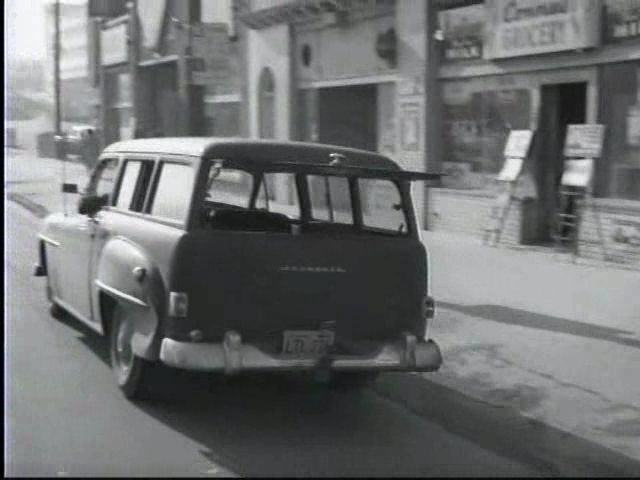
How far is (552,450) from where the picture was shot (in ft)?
17.3

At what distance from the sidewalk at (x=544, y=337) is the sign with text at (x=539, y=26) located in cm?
275

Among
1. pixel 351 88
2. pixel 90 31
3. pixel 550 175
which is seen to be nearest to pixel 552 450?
pixel 550 175

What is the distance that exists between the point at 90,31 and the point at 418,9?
950 inches

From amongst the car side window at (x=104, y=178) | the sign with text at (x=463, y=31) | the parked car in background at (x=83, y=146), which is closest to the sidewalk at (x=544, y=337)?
the car side window at (x=104, y=178)

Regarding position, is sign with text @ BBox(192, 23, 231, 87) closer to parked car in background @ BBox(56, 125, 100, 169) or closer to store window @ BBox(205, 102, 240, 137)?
store window @ BBox(205, 102, 240, 137)

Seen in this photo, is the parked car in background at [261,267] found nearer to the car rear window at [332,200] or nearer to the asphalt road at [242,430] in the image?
the car rear window at [332,200]

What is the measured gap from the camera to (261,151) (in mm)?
5805

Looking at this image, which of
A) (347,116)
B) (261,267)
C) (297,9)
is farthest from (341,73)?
(261,267)

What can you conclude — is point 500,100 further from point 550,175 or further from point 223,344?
point 223,344

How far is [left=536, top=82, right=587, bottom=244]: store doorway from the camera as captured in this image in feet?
42.8

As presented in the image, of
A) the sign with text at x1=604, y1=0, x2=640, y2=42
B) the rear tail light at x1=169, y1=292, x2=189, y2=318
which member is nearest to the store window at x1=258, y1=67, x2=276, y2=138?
the sign with text at x1=604, y1=0, x2=640, y2=42

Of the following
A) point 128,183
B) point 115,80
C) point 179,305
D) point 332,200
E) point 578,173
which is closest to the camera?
point 179,305

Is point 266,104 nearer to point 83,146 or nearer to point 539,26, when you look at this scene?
point 539,26

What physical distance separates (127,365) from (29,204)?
54.6ft
